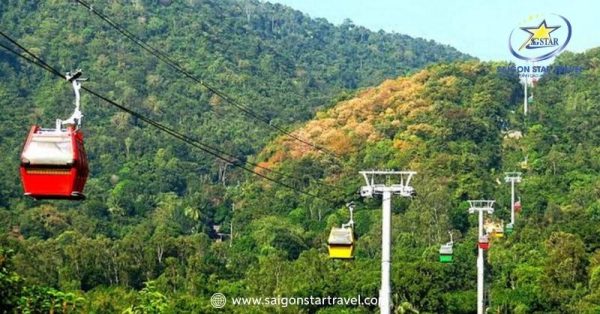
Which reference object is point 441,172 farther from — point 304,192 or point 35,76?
point 35,76

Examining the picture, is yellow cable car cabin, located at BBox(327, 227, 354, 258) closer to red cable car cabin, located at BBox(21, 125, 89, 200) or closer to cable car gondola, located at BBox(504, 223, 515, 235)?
red cable car cabin, located at BBox(21, 125, 89, 200)

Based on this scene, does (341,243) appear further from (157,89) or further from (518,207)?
(157,89)

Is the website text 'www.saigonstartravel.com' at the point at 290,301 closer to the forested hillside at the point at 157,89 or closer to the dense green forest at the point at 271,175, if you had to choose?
the dense green forest at the point at 271,175

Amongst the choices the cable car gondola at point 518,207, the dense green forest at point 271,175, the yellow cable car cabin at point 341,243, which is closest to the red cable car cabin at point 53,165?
the dense green forest at point 271,175

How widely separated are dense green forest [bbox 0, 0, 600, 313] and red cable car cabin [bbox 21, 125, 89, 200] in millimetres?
6605

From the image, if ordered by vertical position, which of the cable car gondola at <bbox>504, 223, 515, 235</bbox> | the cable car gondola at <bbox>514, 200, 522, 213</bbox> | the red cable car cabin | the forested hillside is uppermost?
the forested hillside

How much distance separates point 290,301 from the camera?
5928 centimetres

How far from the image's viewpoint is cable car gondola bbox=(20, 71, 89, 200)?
14.2 m

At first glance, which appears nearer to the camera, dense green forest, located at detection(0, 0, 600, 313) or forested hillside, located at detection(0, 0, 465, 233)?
dense green forest, located at detection(0, 0, 600, 313)

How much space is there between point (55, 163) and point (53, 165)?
4cm

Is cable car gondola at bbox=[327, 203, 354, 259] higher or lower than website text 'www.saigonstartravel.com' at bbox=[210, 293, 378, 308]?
higher

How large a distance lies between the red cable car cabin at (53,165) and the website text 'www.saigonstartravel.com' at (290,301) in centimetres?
4310

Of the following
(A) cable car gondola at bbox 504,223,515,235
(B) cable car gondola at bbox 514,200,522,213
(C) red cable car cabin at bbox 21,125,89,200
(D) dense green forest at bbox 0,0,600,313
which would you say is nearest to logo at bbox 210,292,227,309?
(D) dense green forest at bbox 0,0,600,313

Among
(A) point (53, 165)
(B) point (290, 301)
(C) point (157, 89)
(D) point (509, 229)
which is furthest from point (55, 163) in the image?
(C) point (157, 89)
